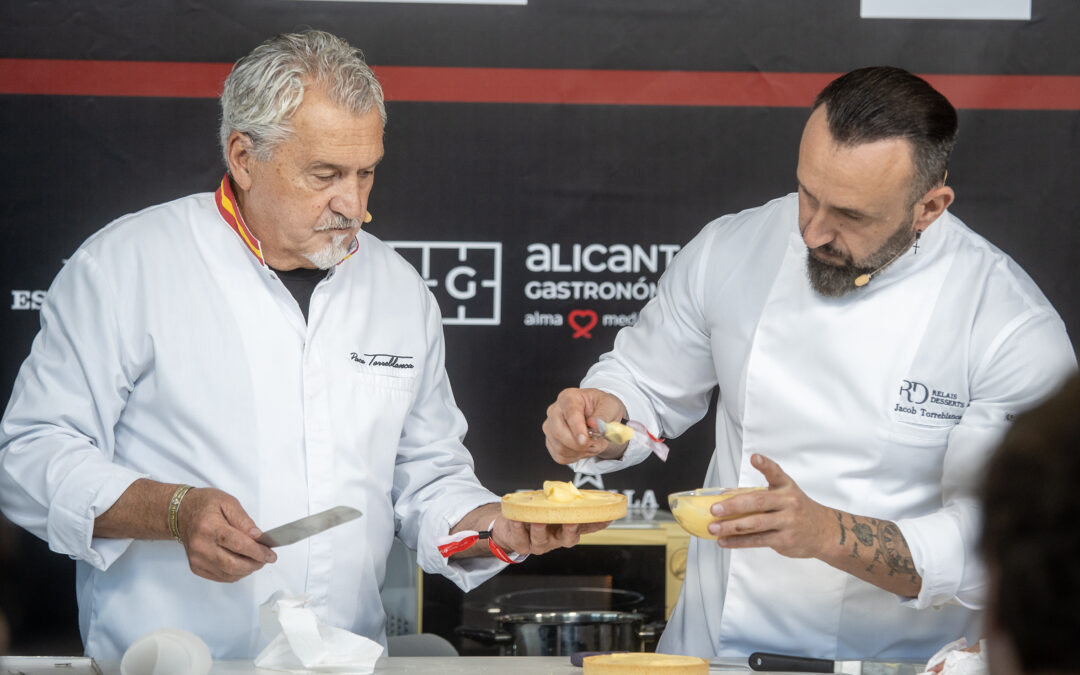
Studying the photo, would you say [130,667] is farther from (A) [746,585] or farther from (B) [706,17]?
(B) [706,17]

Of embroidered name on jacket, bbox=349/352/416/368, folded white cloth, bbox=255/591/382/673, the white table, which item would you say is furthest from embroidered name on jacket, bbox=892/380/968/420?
folded white cloth, bbox=255/591/382/673

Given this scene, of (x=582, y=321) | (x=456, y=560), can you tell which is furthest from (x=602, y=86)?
(x=456, y=560)

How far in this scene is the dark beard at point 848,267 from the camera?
2.28 meters

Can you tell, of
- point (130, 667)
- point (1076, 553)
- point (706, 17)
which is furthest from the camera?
point (706, 17)

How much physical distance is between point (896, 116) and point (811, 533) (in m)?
0.81

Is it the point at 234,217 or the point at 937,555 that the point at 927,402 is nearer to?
the point at 937,555

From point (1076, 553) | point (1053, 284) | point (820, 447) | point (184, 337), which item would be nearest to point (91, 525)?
point (184, 337)

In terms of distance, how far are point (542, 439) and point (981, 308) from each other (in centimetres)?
149

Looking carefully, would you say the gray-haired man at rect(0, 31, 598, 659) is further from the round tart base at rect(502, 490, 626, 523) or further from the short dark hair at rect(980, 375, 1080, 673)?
the short dark hair at rect(980, 375, 1080, 673)

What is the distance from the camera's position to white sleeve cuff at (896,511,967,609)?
2043 mm

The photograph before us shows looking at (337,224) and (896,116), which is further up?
(896,116)

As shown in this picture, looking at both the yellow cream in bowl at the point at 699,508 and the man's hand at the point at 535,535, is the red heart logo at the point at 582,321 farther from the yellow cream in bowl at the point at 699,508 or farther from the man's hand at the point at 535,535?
the yellow cream in bowl at the point at 699,508

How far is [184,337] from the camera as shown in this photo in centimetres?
229

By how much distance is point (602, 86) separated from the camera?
3.35 meters
